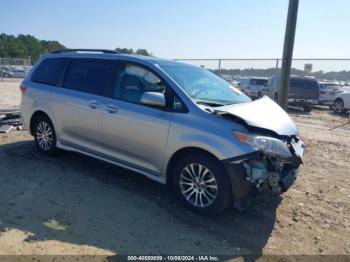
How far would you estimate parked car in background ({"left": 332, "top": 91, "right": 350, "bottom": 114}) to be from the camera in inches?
684

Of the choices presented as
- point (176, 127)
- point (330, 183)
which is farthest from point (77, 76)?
point (330, 183)

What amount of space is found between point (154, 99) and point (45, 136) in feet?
9.08

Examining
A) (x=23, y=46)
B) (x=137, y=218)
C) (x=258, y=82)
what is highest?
(x=23, y=46)

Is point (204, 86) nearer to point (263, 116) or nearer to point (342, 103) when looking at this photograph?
point (263, 116)

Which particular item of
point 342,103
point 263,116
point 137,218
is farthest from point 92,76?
point 342,103

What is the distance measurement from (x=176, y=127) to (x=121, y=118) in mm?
927

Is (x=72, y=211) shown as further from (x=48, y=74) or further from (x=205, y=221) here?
(x=48, y=74)

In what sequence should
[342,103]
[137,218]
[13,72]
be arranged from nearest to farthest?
1. [137,218]
2. [342,103]
3. [13,72]

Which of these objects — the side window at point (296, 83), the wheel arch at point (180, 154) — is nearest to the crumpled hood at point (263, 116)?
the wheel arch at point (180, 154)

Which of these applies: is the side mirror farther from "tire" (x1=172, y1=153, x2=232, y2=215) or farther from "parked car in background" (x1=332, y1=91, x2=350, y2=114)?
"parked car in background" (x1=332, y1=91, x2=350, y2=114)

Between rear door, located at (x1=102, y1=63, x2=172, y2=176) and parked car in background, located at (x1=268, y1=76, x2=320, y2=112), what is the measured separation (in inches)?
533

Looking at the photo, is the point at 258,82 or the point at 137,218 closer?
the point at 137,218

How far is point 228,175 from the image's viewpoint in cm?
403

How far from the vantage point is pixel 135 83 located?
5070 mm
